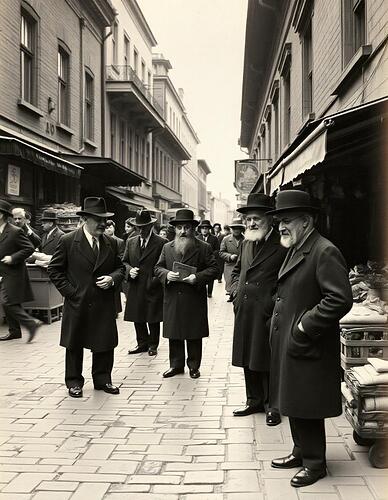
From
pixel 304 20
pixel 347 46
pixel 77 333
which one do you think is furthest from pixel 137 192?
pixel 77 333

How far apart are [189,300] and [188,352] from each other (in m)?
0.64

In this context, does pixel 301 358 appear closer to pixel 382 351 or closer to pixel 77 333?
pixel 382 351

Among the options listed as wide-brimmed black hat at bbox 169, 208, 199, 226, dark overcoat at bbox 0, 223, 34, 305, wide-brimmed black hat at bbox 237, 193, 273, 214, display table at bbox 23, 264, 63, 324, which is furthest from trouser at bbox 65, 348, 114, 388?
display table at bbox 23, 264, 63, 324

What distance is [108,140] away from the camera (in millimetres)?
22875

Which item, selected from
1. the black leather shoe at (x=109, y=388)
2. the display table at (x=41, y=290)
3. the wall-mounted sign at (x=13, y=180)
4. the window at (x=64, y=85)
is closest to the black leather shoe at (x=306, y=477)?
the black leather shoe at (x=109, y=388)

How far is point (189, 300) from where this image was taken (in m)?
7.13

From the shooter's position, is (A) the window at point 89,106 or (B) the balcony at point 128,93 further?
(B) the balcony at point 128,93

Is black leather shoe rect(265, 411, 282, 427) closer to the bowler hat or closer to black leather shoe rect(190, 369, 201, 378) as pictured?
black leather shoe rect(190, 369, 201, 378)

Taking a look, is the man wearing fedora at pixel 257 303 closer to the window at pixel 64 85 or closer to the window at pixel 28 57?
the window at pixel 28 57

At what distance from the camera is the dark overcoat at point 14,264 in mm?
9070

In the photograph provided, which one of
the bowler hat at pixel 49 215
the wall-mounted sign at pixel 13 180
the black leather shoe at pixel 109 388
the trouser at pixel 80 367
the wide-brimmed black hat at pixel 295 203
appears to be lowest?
the black leather shoe at pixel 109 388

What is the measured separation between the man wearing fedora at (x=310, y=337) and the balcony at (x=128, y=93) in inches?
760

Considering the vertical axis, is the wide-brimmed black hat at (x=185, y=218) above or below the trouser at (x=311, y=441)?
above

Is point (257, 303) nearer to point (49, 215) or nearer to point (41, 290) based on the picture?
Answer: point (41, 290)
